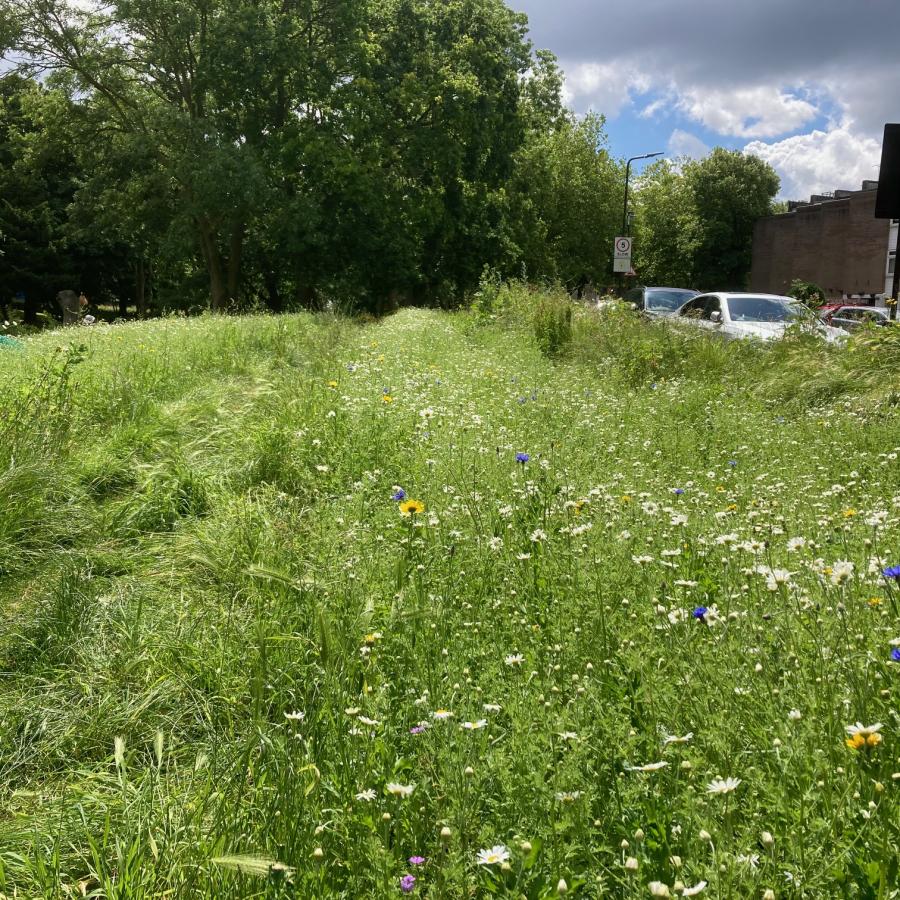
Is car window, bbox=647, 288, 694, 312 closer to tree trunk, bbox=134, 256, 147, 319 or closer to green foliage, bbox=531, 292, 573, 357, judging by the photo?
green foliage, bbox=531, 292, 573, 357

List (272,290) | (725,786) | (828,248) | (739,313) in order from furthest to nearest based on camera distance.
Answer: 1. (828,248)
2. (272,290)
3. (739,313)
4. (725,786)

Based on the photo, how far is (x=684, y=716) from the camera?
2.17 meters

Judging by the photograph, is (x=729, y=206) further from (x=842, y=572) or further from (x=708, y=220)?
(x=842, y=572)

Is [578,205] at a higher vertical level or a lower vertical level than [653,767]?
higher

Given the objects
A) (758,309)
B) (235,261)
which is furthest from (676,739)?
(235,261)

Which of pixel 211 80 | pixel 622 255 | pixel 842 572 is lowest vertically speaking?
pixel 842 572

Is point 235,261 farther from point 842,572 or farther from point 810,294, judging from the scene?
point 842,572

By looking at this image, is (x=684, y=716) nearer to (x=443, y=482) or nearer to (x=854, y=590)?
(x=854, y=590)

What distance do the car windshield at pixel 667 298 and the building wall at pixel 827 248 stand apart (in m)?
27.6

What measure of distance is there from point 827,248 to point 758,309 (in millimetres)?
38162

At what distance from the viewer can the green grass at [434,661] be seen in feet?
5.85

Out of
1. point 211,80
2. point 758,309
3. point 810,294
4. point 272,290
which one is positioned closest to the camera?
point 810,294

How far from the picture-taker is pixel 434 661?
263 cm

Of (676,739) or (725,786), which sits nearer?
(725,786)
